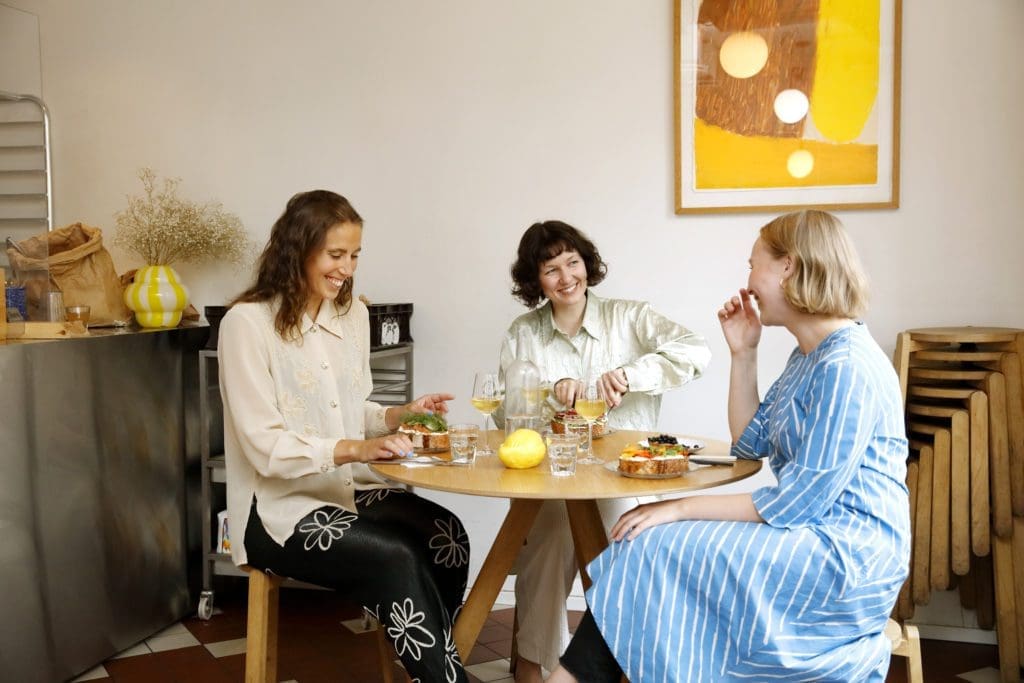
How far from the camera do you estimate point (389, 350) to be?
3.58 m

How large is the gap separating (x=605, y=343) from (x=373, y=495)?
0.89m

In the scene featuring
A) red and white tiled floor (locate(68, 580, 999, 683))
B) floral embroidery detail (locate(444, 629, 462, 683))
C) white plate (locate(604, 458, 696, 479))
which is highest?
white plate (locate(604, 458, 696, 479))

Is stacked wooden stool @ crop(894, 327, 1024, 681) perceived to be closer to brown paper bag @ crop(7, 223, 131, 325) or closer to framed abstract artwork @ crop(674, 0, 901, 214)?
framed abstract artwork @ crop(674, 0, 901, 214)

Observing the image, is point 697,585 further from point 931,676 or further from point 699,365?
point 931,676

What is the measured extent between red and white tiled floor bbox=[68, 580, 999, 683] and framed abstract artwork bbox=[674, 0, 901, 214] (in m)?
1.57

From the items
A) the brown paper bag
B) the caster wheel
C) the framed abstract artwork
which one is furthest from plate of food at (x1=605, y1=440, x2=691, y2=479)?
the brown paper bag

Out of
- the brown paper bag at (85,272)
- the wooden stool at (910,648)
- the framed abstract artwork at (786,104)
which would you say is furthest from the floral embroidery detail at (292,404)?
the framed abstract artwork at (786,104)

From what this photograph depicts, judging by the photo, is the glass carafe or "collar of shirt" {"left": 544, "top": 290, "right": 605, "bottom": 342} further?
"collar of shirt" {"left": 544, "top": 290, "right": 605, "bottom": 342}

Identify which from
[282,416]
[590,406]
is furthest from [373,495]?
[590,406]

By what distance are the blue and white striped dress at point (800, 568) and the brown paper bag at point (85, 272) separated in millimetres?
2408

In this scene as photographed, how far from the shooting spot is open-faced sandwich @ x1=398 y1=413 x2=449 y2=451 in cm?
244

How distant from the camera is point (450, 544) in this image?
2574mm

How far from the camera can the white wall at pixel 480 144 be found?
3.27m

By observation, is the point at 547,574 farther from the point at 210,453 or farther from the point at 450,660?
the point at 210,453
